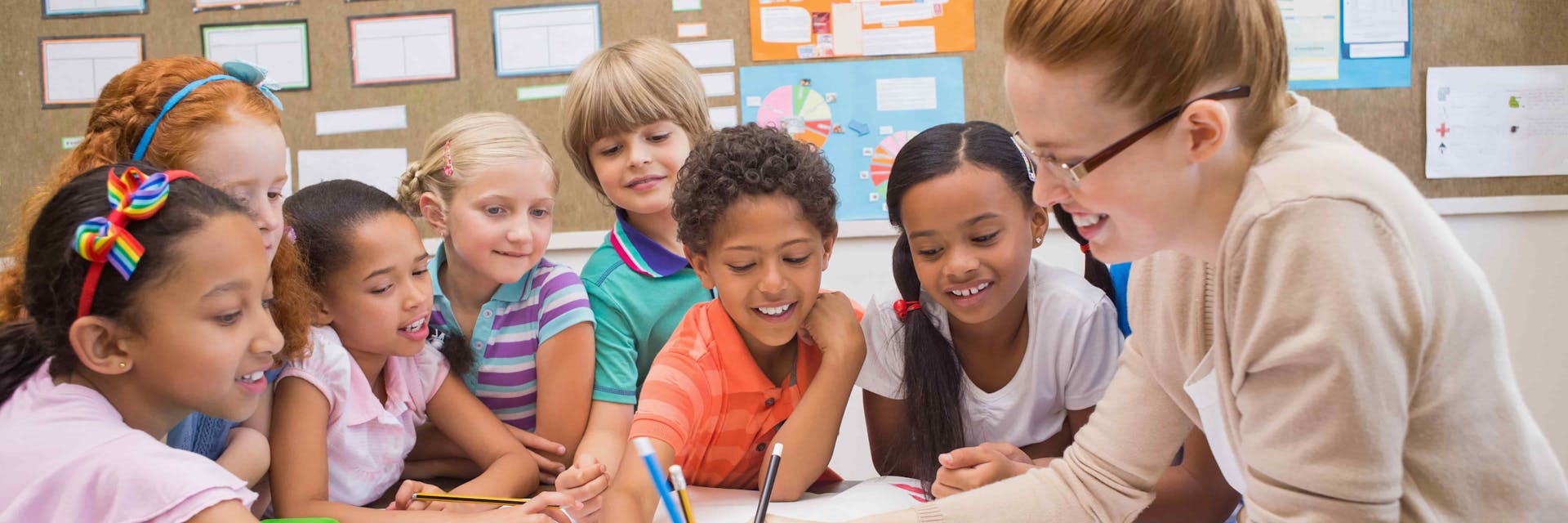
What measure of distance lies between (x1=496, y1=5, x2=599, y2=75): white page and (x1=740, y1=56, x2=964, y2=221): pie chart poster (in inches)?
17.4

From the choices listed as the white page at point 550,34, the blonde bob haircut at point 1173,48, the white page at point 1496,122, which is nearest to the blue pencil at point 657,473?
the blonde bob haircut at point 1173,48

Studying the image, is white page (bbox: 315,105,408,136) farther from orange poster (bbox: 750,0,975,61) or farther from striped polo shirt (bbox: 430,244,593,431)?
striped polo shirt (bbox: 430,244,593,431)

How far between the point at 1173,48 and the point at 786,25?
2.05m

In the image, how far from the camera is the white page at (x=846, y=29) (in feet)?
8.86

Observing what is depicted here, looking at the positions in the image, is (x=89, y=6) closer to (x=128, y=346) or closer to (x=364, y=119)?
(x=364, y=119)

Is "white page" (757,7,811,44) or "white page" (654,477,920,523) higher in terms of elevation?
"white page" (757,7,811,44)

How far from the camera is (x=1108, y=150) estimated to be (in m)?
0.81

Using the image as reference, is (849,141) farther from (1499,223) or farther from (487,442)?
(1499,223)

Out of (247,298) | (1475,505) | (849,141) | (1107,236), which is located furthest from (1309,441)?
(849,141)

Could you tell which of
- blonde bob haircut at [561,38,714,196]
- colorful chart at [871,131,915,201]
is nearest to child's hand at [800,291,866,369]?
blonde bob haircut at [561,38,714,196]

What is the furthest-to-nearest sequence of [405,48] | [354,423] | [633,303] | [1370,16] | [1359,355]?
[405,48]
[1370,16]
[633,303]
[354,423]
[1359,355]

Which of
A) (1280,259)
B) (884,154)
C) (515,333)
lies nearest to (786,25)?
(884,154)

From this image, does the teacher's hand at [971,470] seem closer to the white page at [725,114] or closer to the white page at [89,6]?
the white page at [725,114]

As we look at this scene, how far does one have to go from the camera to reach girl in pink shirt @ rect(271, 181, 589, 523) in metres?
1.34
